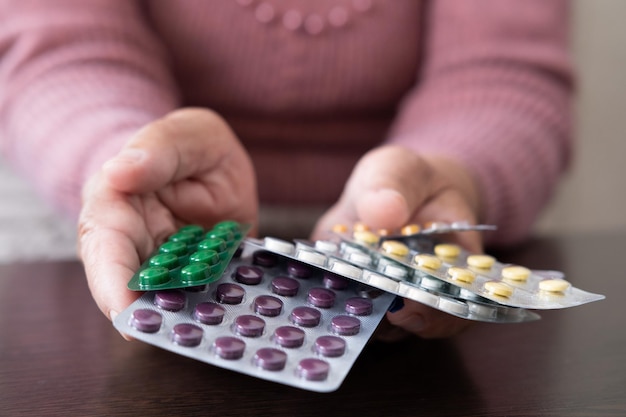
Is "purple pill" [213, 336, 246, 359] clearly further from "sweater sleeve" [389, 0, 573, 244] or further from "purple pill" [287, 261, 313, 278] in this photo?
"sweater sleeve" [389, 0, 573, 244]

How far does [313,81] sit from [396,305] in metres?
0.41

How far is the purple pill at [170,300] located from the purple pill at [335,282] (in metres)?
0.07

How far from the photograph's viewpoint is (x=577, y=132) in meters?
0.92

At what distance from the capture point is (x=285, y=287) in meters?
0.31

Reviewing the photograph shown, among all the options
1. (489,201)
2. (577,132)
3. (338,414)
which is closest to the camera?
(338,414)

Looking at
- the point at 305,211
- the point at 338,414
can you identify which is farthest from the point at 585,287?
the point at 305,211

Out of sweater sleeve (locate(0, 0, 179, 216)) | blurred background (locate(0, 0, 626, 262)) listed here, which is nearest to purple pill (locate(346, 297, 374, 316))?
sweater sleeve (locate(0, 0, 179, 216))

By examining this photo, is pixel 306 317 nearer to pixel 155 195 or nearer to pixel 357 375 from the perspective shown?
pixel 357 375

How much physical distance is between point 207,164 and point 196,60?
0.29 meters

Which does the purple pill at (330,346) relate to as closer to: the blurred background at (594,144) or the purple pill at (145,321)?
the purple pill at (145,321)

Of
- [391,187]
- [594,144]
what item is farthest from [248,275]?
[594,144]

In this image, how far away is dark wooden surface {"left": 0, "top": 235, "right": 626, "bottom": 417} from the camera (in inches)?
11.1

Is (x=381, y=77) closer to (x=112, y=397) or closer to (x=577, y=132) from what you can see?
(x=577, y=132)

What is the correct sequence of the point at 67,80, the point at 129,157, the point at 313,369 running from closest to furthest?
1. the point at 313,369
2. the point at 129,157
3. the point at 67,80
